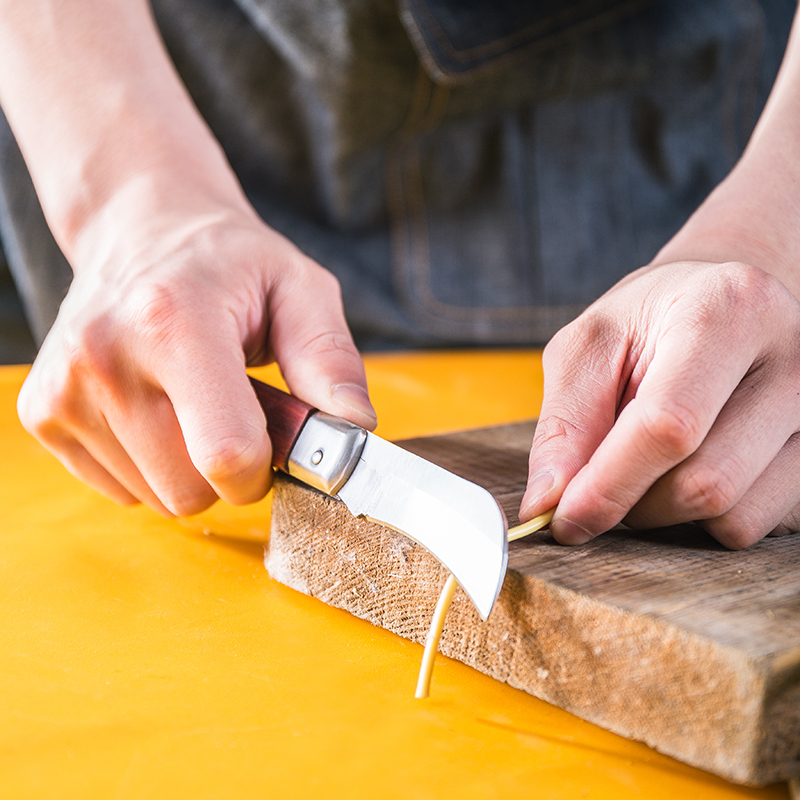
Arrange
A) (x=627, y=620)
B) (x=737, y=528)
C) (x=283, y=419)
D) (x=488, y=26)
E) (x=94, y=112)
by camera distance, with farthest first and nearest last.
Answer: (x=488, y=26)
(x=94, y=112)
(x=283, y=419)
(x=737, y=528)
(x=627, y=620)

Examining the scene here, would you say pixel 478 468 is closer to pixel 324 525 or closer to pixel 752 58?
pixel 324 525

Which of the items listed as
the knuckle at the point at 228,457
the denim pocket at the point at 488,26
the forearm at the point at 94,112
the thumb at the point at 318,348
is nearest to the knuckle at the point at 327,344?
the thumb at the point at 318,348

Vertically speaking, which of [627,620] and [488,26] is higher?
[488,26]

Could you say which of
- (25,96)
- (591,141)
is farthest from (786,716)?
(591,141)

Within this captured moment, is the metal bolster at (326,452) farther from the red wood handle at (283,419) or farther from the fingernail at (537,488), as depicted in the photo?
the fingernail at (537,488)

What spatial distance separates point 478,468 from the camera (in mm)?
708

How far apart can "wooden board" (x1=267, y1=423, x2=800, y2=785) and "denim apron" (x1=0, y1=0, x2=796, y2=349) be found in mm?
860

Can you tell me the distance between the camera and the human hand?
0.50 meters

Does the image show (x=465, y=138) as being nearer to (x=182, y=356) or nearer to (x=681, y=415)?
(x=182, y=356)

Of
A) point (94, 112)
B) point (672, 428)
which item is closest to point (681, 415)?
point (672, 428)

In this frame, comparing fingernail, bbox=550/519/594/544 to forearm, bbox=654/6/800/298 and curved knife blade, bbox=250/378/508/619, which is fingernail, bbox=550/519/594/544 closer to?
curved knife blade, bbox=250/378/508/619

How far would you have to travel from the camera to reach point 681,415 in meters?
0.49

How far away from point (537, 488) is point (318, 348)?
259 millimetres

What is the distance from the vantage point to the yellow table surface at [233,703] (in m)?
0.40
